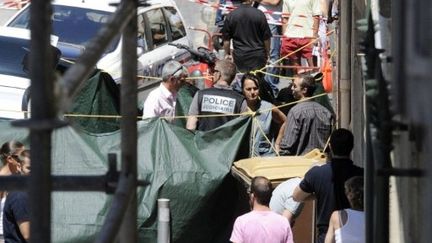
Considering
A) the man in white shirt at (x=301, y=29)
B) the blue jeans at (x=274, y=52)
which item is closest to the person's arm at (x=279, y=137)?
the blue jeans at (x=274, y=52)

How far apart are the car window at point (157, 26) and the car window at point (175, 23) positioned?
0.62ft

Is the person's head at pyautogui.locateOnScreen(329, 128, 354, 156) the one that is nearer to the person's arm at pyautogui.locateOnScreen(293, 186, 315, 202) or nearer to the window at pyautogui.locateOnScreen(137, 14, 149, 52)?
the person's arm at pyautogui.locateOnScreen(293, 186, 315, 202)

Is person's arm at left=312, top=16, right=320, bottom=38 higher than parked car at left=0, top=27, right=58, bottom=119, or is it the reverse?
person's arm at left=312, top=16, right=320, bottom=38

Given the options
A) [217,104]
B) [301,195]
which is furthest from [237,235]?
[217,104]

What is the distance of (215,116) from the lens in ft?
38.3

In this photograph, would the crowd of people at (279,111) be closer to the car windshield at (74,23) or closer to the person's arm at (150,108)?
the person's arm at (150,108)

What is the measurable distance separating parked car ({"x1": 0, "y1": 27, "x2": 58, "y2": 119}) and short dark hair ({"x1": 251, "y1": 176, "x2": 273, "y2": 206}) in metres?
3.32

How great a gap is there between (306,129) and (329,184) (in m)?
2.93

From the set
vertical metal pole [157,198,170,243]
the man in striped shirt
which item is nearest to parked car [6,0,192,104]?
the man in striped shirt

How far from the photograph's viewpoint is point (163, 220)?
32.8 ft

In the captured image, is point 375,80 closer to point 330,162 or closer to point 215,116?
point 330,162

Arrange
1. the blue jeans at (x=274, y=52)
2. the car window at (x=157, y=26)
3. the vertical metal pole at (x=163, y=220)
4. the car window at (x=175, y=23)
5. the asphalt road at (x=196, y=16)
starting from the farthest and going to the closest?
the asphalt road at (x=196, y=16), the car window at (x=175, y=23), the car window at (x=157, y=26), the blue jeans at (x=274, y=52), the vertical metal pole at (x=163, y=220)

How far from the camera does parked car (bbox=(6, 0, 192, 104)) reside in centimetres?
1463

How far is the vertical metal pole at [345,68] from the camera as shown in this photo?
39.4 feet
